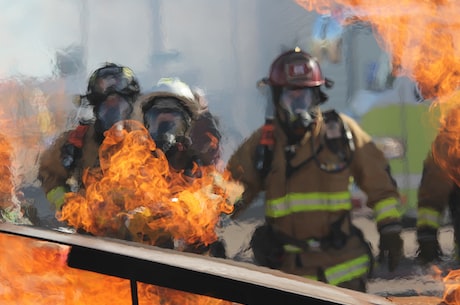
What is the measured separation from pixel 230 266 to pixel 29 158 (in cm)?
319

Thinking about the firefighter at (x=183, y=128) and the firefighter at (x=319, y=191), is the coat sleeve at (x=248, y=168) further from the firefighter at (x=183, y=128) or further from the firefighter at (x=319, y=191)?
the firefighter at (x=183, y=128)

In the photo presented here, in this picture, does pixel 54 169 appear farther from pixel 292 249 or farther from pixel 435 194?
pixel 435 194

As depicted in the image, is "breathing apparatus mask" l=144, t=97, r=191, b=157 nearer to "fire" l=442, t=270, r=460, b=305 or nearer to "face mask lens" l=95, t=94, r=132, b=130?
"face mask lens" l=95, t=94, r=132, b=130

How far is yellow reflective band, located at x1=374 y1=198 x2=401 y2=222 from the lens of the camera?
2.60 meters

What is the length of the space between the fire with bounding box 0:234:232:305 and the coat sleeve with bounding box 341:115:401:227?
1.22m

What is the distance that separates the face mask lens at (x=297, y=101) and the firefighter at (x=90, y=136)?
1.02m

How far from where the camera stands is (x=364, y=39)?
405 centimetres

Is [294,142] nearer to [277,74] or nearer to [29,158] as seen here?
[277,74]

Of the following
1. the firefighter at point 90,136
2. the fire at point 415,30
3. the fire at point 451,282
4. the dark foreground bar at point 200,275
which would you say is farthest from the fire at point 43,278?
the fire at point 415,30

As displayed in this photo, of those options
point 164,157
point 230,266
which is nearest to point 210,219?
point 164,157

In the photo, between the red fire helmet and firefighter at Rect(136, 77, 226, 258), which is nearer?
the red fire helmet

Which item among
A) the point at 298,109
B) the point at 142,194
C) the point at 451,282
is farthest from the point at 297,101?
the point at 451,282

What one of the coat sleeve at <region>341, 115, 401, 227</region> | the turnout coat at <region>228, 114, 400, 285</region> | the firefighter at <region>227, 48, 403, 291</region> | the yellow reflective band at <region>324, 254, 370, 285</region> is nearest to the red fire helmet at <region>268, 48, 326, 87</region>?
the firefighter at <region>227, 48, 403, 291</region>

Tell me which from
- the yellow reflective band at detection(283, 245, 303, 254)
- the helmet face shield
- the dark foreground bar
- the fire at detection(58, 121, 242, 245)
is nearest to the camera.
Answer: the dark foreground bar
